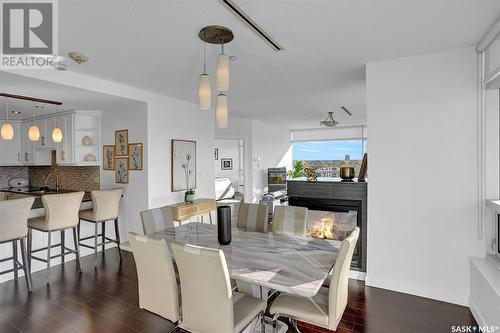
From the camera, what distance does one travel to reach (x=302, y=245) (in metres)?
2.39

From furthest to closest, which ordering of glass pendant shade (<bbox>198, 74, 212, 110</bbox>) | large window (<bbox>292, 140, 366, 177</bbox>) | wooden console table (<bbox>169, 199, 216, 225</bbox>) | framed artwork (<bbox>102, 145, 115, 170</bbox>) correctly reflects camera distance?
large window (<bbox>292, 140, 366, 177</bbox>)
framed artwork (<bbox>102, 145, 115, 170</bbox>)
wooden console table (<bbox>169, 199, 216, 225</bbox>)
glass pendant shade (<bbox>198, 74, 212, 110</bbox>)

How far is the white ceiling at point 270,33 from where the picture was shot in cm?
199

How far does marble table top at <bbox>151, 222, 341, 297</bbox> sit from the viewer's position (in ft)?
5.62

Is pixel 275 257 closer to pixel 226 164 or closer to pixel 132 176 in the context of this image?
pixel 132 176

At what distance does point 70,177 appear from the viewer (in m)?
5.68

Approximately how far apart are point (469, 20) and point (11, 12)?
3.47 m

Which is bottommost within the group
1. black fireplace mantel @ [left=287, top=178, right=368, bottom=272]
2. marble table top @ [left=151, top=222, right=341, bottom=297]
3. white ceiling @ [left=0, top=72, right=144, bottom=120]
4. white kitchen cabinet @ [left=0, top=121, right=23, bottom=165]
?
marble table top @ [left=151, top=222, right=341, bottom=297]

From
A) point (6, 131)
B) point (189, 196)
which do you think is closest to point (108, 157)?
point (6, 131)

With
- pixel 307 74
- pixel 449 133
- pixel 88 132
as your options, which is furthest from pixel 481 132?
pixel 88 132

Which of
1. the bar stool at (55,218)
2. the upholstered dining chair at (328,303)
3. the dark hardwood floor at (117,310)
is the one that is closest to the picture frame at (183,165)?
the bar stool at (55,218)

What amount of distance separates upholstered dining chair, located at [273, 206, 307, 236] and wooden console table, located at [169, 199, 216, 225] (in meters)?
1.72

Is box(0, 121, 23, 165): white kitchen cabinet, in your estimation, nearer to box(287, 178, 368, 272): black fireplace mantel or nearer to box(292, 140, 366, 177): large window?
box(287, 178, 368, 272): black fireplace mantel

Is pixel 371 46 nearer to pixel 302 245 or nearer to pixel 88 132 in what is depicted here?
pixel 302 245

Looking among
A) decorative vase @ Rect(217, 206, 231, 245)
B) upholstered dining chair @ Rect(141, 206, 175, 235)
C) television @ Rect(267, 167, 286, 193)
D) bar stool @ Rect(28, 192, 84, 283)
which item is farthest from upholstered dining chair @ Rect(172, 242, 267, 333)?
television @ Rect(267, 167, 286, 193)
